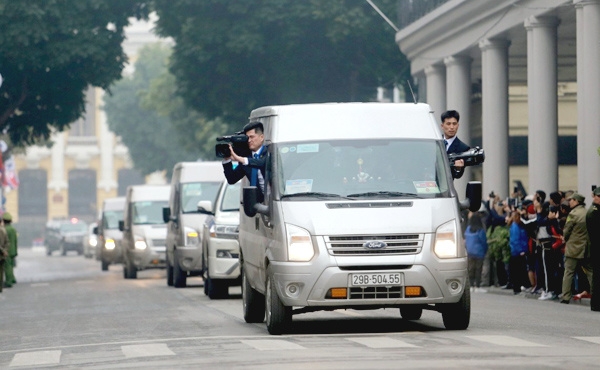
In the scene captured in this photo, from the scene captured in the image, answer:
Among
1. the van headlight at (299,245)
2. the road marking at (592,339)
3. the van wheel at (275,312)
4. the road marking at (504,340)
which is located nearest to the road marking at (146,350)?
the van wheel at (275,312)

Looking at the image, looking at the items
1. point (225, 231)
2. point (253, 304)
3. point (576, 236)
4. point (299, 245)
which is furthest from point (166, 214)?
point (299, 245)

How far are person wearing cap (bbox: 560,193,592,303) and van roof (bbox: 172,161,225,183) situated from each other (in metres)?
10.5

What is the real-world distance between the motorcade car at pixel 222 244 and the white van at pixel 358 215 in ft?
28.6

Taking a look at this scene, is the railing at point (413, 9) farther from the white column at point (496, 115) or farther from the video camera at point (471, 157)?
the video camera at point (471, 157)

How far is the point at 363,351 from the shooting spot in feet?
46.0

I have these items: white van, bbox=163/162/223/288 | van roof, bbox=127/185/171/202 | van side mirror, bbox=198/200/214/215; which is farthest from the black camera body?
van roof, bbox=127/185/171/202

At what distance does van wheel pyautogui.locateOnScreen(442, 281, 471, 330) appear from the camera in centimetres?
1647

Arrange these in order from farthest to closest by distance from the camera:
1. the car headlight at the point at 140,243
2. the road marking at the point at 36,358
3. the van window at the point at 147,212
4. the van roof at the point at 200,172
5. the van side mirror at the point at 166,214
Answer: the van window at the point at 147,212, the car headlight at the point at 140,243, the van side mirror at the point at 166,214, the van roof at the point at 200,172, the road marking at the point at 36,358

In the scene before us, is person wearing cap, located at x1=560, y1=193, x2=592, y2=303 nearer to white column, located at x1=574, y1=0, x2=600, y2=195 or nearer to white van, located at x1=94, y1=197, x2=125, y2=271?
white column, located at x1=574, y1=0, x2=600, y2=195

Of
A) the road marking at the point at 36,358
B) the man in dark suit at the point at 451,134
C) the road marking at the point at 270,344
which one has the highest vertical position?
the man in dark suit at the point at 451,134

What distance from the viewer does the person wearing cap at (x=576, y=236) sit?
24.3m

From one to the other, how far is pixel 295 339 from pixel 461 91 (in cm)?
3096

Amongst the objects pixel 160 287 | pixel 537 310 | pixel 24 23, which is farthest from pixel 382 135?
pixel 24 23

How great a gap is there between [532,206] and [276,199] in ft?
41.0
